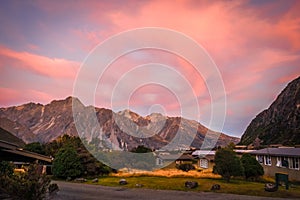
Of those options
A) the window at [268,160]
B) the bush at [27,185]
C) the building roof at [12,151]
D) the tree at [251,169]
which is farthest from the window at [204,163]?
the bush at [27,185]

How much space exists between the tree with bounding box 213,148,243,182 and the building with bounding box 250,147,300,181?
5.56 m

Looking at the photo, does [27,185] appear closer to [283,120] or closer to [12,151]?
[12,151]

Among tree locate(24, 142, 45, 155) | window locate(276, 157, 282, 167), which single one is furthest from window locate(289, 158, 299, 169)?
tree locate(24, 142, 45, 155)

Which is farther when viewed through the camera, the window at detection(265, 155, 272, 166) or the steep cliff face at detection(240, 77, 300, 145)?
the steep cliff face at detection(240, 77, 300, 145)

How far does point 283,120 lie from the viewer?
390 feet

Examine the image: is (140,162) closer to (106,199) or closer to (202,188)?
(202,188)

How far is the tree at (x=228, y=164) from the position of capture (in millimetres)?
31188

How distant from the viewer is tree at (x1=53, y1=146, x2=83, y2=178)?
36.1 m

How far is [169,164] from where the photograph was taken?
158 ft

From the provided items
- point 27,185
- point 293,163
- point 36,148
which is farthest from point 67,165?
point 27,185

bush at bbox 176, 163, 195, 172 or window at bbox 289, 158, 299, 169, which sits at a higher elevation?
window at bbox 289, 158, 299, 169

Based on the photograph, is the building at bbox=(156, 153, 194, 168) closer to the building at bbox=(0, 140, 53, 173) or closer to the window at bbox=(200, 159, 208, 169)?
the window at bbox=(200, 159, 208, 169)

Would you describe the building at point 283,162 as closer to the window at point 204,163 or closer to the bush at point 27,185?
the window at point 204,163

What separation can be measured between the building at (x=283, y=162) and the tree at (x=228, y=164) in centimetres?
556
